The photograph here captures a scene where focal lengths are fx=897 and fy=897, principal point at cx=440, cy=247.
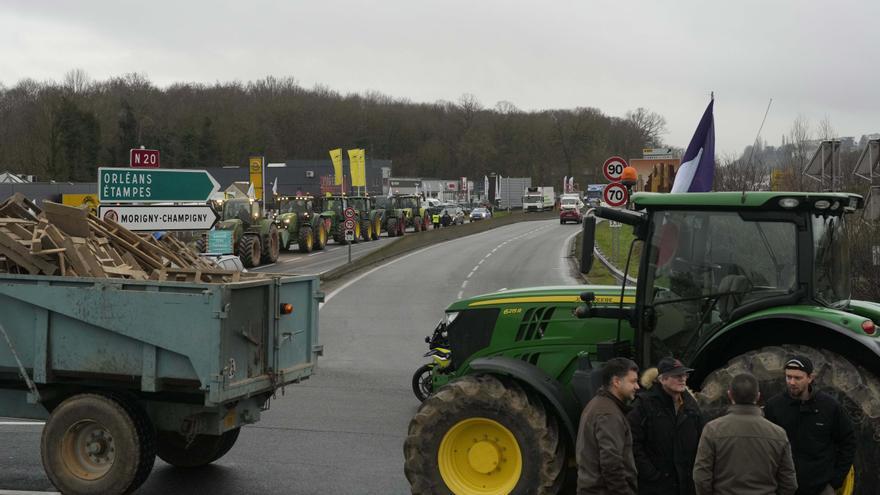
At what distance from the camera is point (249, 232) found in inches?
1431

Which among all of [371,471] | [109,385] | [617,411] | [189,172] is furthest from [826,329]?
[189,172]

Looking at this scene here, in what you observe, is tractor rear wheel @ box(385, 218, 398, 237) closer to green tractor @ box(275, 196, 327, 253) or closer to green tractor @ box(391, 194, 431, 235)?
green tractor @ box(391, 194, 431, 235)

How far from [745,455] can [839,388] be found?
1.11 metres

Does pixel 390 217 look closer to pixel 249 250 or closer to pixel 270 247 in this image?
pixel 270 247

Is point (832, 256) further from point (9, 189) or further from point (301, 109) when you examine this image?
point (301, 109)

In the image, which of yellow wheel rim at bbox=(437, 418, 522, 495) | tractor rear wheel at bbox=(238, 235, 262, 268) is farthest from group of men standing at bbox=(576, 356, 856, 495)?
tractor rear wheel at bbox=(238, 235, 262, 268)

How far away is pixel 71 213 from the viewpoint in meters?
8.45

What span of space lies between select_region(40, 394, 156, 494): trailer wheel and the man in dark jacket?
4.11 metres

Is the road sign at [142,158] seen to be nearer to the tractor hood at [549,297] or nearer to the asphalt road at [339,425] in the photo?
the asphalt road at [339,425]

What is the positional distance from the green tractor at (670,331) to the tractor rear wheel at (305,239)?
36142mm

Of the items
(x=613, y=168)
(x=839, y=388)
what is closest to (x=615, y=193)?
(x=613, y=168)

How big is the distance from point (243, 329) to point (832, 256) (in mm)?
4583

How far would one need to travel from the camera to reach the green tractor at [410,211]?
57906 mm

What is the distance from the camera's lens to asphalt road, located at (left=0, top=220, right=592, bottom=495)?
26.8 ft
